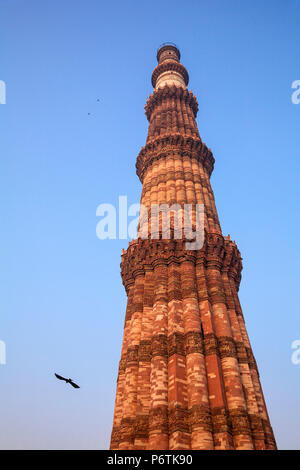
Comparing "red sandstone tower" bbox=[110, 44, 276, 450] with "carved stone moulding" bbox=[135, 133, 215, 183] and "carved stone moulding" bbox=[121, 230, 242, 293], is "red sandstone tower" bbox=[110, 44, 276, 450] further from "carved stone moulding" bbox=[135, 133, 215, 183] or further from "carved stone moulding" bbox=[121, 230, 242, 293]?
"carved stone moulding" bbox=[135, 133, 215, 183]

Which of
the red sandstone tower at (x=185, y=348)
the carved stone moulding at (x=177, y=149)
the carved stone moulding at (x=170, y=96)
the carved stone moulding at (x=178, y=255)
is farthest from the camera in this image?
the carved stone moulding at (x=170, y=96)

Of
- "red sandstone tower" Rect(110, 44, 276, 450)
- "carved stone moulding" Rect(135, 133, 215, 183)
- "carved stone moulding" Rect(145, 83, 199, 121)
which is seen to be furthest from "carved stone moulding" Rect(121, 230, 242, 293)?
"carved stone moulding" Rect(145, 83, 199, 121)

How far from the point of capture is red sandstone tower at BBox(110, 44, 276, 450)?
1261 cm

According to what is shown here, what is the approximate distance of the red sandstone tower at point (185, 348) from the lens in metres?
12.6

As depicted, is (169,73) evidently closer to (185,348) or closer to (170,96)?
(170,96)

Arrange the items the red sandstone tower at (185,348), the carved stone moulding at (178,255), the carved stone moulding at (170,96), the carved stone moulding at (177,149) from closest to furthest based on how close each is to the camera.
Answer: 1. the red sandstone tower at (185,348)
2. the carved stone moulding at (178,255)
3. the carved stone moulding at (177,149)
4. the carved stone moulding at (170,96)

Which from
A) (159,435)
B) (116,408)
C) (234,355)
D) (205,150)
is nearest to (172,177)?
(205,150)

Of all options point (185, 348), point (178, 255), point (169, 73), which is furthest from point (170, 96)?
point (185, 348)

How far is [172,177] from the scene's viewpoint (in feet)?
76.8

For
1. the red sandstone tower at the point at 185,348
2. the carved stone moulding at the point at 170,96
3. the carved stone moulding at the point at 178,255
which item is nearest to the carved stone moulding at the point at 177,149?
the red sandstone tower at the point at 185,348

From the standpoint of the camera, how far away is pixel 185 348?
1473cm

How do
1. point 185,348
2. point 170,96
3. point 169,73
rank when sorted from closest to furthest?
point 185,348
point 170,96
point 169,73

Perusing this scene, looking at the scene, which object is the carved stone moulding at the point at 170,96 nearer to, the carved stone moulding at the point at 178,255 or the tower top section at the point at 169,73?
the tower top section at the point at 169,73

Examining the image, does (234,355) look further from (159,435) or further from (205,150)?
(205,150)
